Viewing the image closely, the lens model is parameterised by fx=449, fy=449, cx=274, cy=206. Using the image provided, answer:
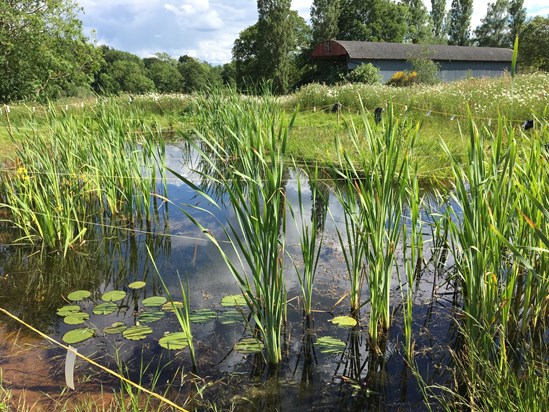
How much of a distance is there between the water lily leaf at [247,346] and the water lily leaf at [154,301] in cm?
68

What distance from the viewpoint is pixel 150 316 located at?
272cm

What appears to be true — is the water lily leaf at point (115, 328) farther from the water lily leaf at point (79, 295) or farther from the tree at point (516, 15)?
the tree at point (516, 15)

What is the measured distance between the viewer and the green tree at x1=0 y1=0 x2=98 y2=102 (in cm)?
1691

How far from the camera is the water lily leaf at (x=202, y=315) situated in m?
2.69

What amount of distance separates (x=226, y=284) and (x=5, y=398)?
153 cm

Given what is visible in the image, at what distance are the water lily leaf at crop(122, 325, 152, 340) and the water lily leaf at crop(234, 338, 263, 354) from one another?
0.53m

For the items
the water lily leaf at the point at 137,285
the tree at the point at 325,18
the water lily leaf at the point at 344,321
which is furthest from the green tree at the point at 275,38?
the water lily leaf at the point at 344,321

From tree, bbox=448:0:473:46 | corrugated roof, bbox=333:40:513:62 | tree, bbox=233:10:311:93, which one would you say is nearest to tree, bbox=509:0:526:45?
tree, bbox=448:0:473:46

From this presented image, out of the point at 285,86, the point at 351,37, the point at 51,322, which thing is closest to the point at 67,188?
the point at 51,322

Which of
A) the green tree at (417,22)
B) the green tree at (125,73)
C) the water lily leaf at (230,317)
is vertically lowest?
the water lily leaf at (230,317)

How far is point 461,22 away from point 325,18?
65.0ft

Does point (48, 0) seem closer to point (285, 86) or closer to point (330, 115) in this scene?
point (330, 115)

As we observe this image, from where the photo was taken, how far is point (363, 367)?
2268 millimetres

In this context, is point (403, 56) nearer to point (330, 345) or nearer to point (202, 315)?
point (202, 315)
